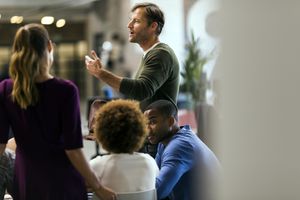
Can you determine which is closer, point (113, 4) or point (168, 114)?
point (168, 114)

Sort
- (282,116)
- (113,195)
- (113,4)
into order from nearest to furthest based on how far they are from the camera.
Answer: (282,116) < (113,195) < (113,4)

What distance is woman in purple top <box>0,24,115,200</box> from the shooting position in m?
1.76

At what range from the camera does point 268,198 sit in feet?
5.85

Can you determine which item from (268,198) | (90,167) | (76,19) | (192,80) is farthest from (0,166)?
(76,19)

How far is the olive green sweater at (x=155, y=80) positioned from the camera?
7.42 feet

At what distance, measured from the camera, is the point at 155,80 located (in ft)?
7.65

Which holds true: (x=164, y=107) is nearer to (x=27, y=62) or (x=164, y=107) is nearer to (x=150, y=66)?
(x=150, y=66)

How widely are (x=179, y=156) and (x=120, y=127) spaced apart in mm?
464

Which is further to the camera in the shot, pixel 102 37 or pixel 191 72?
pixel 102 37

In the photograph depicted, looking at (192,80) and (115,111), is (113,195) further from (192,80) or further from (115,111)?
(192,80)

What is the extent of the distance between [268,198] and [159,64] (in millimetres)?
834

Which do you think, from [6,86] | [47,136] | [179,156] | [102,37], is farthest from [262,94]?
[102,37]

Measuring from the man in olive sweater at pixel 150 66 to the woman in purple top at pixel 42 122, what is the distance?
450 mm

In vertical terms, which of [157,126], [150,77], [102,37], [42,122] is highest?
[102,37]
